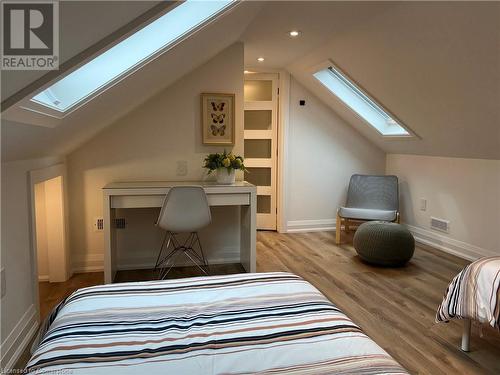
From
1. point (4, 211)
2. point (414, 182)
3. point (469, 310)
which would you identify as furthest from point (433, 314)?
point (4, 211)

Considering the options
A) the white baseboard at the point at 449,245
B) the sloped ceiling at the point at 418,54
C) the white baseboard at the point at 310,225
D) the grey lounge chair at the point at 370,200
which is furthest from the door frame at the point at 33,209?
the white baseboard at the point at 449,245

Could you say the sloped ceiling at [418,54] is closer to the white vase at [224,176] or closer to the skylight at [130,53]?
the skylight at [130,53]

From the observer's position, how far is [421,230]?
15.6 feet

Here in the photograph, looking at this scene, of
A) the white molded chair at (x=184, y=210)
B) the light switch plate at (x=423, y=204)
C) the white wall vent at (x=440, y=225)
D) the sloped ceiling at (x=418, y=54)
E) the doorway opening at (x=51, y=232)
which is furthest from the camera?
the light switch plate at (x=423, y=204)

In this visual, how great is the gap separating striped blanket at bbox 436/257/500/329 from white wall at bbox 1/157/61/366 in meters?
2.53

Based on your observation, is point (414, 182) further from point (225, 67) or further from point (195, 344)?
point (195, 344)

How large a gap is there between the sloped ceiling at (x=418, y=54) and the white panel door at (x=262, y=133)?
61 centimetres

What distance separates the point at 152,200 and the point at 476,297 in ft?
8.11

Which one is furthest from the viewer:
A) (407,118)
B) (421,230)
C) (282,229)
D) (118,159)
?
(282,229)

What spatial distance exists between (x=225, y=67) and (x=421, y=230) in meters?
3.25

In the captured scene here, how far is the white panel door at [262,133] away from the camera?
5.15 meters

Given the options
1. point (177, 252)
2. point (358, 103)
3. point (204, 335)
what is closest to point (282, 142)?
point (358, 103)

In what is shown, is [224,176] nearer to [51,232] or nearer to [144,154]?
[144,154]

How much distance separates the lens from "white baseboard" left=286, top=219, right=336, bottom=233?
17.4ft
